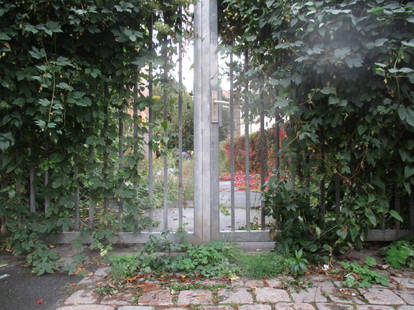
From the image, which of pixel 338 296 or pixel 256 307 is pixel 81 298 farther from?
pixel 338 296

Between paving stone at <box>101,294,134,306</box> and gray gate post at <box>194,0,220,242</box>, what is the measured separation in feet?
2.73

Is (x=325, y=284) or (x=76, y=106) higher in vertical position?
(x=76, y=106)

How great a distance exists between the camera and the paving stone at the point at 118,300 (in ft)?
5.56

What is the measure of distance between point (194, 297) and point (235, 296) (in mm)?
262

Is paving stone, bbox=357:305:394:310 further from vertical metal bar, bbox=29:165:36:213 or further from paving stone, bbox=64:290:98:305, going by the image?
vertical metal bar, bbox=29:165:36:213

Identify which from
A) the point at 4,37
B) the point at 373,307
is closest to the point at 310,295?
the point at 373,307

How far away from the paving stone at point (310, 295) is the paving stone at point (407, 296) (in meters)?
0.50

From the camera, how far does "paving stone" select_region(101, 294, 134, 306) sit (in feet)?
5.56

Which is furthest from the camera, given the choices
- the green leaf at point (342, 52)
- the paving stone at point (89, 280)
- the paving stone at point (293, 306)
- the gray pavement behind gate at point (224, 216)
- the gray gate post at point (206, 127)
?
the gray pavement behind gate at point (224, 216)

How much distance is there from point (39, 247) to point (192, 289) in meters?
1.34

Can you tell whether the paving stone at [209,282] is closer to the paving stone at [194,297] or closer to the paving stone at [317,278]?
the paving stone at [194,297]

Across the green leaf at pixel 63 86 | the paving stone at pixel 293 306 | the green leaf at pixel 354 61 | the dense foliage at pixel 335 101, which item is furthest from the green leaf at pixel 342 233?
the green leaf at pixel 63 86

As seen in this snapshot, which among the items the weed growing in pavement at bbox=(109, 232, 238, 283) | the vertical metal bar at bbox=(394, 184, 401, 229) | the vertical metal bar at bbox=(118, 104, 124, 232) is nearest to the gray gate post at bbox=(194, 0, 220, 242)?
the weed growing in pavement at bbox=(109, 232, 238, 283)

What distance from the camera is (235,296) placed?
5.81ft
